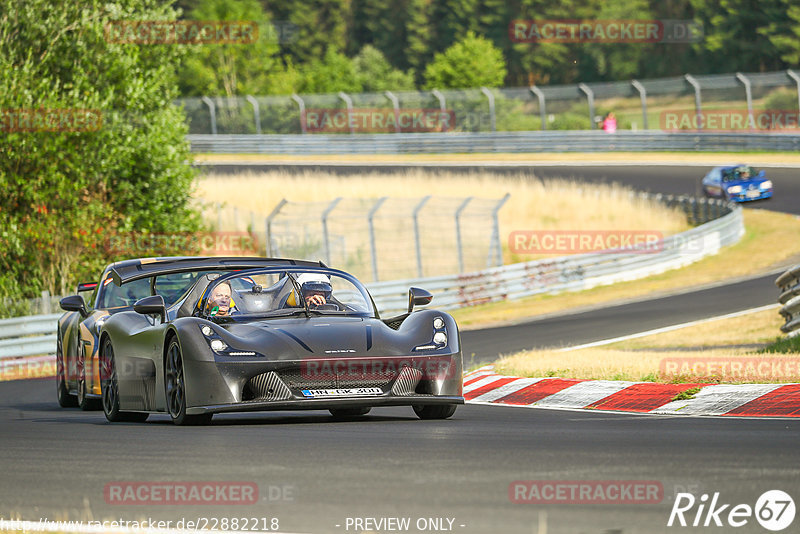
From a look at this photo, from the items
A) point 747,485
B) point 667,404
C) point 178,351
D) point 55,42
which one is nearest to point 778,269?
point 55,42

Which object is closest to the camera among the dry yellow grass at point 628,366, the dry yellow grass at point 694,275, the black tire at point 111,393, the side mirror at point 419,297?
the side mirror at point 419,297

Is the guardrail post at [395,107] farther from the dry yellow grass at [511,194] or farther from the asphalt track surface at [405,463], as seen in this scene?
the asphalt track surface at [405,463]

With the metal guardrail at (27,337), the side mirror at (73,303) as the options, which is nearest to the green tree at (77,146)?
the metal guardrail at (27,337)

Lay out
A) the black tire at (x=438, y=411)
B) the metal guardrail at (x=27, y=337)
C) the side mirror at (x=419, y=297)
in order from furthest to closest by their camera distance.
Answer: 1. the metal guardrail at (x=27, y=337)
2. the side mirror at (x=419, y=297)
3. the black tire at (x=438, y=411)

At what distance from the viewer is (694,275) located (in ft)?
104

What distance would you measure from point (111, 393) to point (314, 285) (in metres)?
1.94

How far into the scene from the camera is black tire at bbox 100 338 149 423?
34.7 ft

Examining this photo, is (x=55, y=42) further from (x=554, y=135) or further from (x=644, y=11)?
(x=644, y=11)

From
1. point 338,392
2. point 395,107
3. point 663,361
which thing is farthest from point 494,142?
point 338,392

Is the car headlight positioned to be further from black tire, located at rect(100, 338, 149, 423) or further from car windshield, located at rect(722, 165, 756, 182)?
car windshield, located at rect(722, 165, 756, 182)

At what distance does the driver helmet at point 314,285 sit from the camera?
33.6ft

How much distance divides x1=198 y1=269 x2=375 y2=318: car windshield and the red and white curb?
204cm

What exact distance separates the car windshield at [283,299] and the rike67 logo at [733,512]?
5047mm

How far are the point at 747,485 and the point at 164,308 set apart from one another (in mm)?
5523
